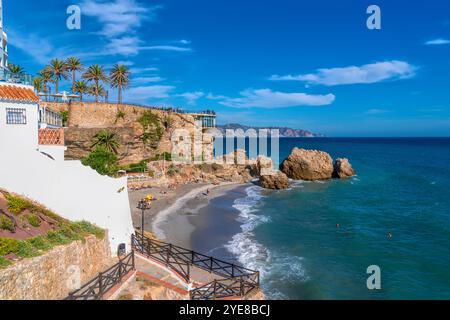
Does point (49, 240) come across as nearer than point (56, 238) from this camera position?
Yes

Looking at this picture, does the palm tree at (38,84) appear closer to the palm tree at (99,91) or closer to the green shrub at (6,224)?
the palm tree at (99,91)

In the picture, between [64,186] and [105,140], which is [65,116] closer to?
[105,140]

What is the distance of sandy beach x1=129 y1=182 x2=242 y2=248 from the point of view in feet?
112

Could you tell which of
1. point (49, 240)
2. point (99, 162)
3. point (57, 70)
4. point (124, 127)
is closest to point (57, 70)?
point (57, 70)

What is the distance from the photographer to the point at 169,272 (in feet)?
55.2

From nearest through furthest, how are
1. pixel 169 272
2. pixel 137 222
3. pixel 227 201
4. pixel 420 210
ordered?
pixel 169 272, pixel 137 222, pixel 420 210, pixel 227 201

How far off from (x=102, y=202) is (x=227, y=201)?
3269 cm

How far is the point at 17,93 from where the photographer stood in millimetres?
19344

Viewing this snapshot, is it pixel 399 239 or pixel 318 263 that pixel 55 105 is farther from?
pixel 399 239

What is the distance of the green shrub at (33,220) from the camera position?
579 inches

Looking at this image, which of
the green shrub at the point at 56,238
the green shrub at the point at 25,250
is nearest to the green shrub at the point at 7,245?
the green shrub at the point at 25,250

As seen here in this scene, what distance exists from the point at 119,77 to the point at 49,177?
51.3 m

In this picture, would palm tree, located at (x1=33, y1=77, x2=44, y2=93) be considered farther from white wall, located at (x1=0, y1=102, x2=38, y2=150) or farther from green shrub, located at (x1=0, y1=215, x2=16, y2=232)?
green shrub, located at (x1=0, y1=215, x2=16, y2=232)
